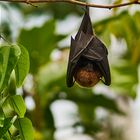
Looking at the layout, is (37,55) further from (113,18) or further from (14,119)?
(14,119)

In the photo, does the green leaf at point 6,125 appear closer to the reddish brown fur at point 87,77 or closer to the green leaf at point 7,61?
the green leaf at point 7,61

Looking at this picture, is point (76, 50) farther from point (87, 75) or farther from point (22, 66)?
point (22, 66)

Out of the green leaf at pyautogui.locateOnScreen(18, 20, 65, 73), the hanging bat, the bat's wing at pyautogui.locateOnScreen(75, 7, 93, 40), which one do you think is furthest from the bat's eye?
the green leaf at pyautogui.locateOnScreen(18, 20, 65, 73)

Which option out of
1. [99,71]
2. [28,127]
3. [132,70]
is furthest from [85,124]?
[28,127]

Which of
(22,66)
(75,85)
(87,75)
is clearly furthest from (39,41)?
(22,66)

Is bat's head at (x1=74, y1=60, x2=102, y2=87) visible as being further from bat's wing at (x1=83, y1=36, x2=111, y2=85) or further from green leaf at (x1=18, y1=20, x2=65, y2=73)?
green leaf at (x1=18, y1=20, x2=65, y2=73)

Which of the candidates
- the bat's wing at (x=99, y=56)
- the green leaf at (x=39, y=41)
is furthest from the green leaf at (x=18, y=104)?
the green leaf at (x=39, y=41)

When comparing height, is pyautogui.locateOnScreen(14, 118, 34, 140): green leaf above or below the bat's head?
below
